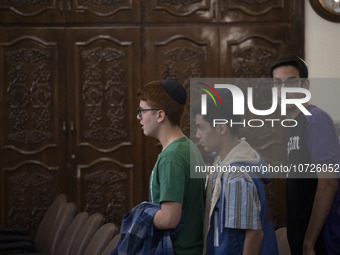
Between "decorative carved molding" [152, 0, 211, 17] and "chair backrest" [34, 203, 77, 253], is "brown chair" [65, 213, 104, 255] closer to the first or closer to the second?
"chair backrest" [34, 203, 77, 253]

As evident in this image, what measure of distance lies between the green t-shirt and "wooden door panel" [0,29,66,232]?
10.2 ft

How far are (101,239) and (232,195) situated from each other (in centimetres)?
96

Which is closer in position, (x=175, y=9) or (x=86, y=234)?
(x=86, y=234)

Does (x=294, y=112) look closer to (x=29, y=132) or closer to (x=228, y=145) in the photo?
(x=228, y=145)

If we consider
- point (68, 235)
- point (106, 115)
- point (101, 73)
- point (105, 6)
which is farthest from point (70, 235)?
point (105, 6)

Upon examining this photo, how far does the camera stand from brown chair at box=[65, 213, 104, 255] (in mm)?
3047

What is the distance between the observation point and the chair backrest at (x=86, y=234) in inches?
120

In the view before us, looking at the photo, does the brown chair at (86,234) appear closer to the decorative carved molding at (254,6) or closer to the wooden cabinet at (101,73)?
the wooden cabinet at (101,73)

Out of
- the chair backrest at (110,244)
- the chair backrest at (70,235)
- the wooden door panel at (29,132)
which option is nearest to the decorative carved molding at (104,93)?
the wooden door panel at (29,132)

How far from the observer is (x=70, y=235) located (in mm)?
3496

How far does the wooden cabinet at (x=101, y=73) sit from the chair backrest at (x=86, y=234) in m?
1.92

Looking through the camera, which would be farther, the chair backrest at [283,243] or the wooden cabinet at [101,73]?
the wooden cabinet at [101,73]

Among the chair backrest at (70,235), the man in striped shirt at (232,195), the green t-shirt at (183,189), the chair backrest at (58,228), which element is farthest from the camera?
the chair backrest at (58,228)

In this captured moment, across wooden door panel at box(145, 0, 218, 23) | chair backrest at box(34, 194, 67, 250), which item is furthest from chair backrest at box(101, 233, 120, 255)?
wooden door panel at box(145, 0, 218, 23)
